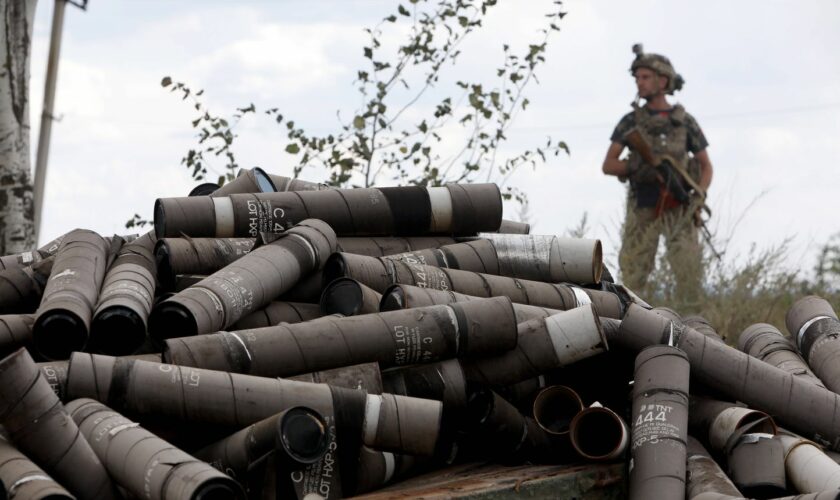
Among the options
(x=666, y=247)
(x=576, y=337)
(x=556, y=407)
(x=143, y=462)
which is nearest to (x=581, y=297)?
(x=576, y=337)

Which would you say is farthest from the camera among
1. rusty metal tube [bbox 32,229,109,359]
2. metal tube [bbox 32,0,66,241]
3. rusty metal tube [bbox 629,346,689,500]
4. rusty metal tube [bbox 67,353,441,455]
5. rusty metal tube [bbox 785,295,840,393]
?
metal tube [bbox 32,0,66,241]

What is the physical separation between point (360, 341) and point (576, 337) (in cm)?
84

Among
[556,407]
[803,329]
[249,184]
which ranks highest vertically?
[249,184]

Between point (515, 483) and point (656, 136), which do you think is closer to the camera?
point (515, 483)

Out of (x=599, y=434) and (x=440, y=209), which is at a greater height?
(x=440, y=209)

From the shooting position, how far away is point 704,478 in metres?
4.52

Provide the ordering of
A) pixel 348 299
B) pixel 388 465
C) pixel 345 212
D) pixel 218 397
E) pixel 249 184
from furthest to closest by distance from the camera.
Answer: pixel 249 184
pixel 345 212
pixel 348 299
pixel 388 465
pixel 218 397

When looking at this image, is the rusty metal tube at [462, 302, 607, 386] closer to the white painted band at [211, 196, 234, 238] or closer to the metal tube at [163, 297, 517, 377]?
the metal tube at [163, 297, 517, 377]

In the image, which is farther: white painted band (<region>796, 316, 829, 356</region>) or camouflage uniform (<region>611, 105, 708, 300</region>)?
camouflage uniform (<region>611, 105, 708, 300</region>)

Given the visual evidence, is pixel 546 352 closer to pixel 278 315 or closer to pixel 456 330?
pixel 456 330

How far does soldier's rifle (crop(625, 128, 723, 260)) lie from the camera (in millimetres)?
11844

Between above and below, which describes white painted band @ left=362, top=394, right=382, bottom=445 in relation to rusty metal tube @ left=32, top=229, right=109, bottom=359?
below

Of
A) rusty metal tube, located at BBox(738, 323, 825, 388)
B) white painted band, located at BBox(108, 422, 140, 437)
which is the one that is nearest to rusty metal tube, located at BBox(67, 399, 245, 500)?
white painted band, located at BBox(108, 422, 140, 437)

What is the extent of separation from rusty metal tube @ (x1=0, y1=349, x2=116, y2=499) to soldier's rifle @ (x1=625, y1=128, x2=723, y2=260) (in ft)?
28.0
